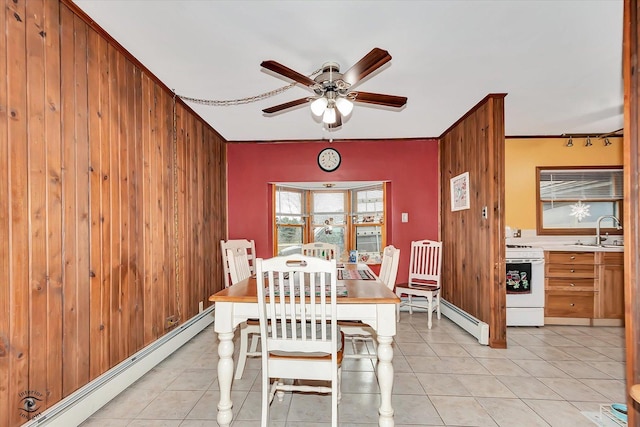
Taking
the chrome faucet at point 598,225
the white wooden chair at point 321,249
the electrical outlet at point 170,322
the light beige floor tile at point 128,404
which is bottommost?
the light beige floor tile at point 128,404

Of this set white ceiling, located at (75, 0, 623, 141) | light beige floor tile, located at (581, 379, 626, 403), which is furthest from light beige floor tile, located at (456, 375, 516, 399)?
white ceiling, located at (75, 0, 623, 141)

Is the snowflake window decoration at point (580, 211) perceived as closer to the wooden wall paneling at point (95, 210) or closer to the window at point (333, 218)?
the window at point (333, 218)

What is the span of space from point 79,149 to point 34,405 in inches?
54.4

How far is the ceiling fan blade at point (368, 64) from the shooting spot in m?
1.76

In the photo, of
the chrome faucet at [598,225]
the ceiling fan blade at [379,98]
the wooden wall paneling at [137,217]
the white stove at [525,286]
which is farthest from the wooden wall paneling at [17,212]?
the chrome faucet at [598,225]

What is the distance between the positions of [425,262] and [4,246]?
4.08 meters

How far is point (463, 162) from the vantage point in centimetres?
380

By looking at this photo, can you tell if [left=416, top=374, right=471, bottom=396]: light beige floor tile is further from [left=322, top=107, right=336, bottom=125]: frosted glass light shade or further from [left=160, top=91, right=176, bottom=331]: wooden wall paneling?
[left=160, top=91, right=176, bottom=331]: wooden wall paneling

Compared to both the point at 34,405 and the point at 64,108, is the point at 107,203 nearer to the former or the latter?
the point at 64,108

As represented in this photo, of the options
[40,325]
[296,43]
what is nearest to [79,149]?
[40,325]

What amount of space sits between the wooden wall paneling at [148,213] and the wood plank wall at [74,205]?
0.5 inches

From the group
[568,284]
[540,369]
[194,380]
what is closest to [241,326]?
[194,380]

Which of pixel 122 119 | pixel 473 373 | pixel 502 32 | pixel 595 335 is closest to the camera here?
pixel 502 32

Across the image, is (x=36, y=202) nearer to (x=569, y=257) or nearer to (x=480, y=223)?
(x=480, y=223)
